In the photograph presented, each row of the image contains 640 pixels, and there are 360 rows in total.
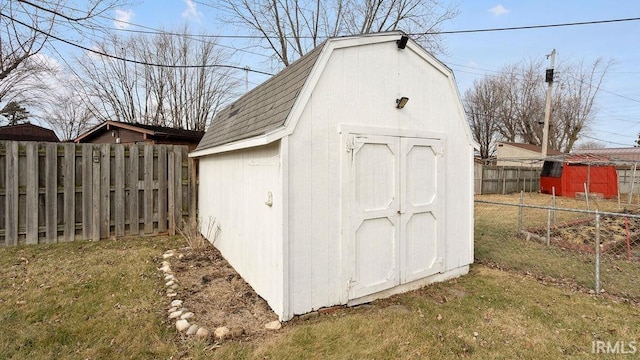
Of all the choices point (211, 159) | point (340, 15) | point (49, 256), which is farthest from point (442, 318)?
point (340, 15)

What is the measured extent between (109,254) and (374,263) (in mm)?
4590

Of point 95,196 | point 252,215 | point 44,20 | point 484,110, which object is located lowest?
point 252,215

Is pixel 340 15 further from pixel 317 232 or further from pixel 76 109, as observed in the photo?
pixel 76 109

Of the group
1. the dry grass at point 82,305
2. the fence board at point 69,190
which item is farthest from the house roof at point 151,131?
the dry grass at point 82,305

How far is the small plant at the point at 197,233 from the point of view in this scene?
6047 mm

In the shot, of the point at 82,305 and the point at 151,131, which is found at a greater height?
the point at 151,131

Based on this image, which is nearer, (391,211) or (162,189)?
(391,211)

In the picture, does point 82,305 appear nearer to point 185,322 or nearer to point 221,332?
point 185,322

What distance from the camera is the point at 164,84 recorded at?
22797 mm

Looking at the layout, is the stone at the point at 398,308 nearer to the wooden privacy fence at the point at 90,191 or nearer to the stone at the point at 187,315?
the stone at the point at 187,315

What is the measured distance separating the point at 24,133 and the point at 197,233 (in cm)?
2426

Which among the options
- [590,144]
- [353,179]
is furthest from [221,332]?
[590,144]

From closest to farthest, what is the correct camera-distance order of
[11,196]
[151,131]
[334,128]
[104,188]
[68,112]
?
[334,128]
[11,196]
[104,188]
[151,131]
[68,112]

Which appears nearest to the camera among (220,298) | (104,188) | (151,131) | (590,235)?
(220,298)
